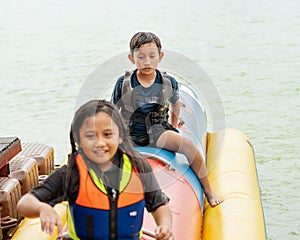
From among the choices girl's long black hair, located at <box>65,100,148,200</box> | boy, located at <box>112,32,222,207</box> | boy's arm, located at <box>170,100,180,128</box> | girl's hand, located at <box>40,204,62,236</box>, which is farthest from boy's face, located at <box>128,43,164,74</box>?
girl's hand, located at <box>40,204,62,236</box>

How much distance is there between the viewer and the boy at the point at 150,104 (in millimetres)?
2986

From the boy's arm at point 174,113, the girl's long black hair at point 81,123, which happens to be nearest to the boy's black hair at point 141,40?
the boy's arm at point 174,113

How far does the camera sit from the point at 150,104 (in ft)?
10.1

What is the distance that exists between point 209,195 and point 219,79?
11.8 feet

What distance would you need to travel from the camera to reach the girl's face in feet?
6.66

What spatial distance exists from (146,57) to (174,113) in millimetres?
334

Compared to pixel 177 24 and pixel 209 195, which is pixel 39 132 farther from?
pixel 177 24

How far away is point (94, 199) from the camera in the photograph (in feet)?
6.75

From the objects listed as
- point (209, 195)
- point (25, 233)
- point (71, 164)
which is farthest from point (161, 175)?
point (71, 164)

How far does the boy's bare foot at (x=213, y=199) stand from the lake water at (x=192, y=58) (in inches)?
25.3

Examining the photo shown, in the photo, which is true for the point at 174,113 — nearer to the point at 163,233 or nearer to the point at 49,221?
the point at 163,233

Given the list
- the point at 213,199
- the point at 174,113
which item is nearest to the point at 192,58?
the point at 174,113

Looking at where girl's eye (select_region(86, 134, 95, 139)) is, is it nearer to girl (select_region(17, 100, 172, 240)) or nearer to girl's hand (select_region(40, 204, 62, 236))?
girl (select_region(17, 100, 172, 240))

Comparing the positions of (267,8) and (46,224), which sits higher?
(267,8)
